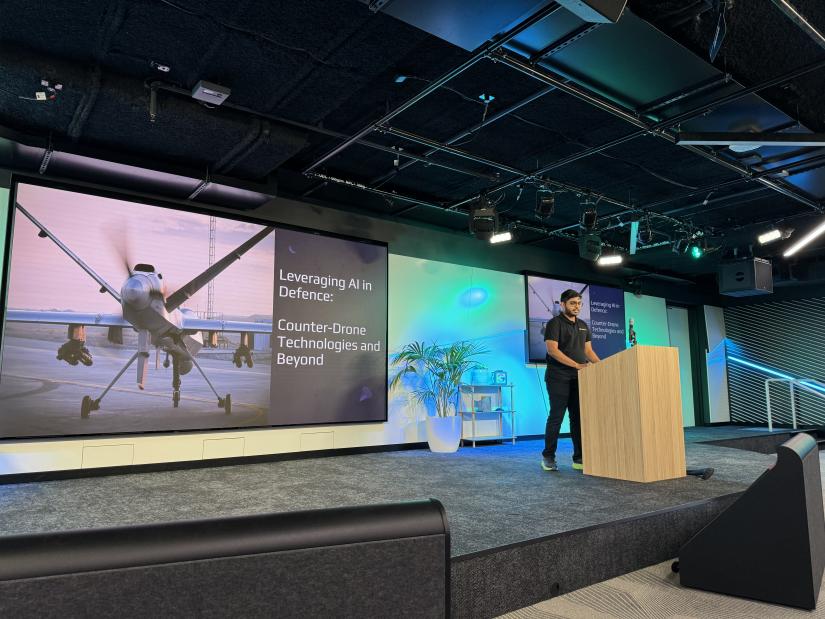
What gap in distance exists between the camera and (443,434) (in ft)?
21.7

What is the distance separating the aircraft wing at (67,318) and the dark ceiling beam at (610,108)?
12.8ft

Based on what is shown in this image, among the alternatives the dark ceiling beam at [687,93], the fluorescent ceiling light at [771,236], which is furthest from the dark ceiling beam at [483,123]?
the fluorescent ceiling light at [771,236]

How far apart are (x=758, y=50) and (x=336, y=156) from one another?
3.57 metres

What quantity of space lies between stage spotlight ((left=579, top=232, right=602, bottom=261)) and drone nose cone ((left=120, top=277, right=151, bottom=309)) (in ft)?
17.1

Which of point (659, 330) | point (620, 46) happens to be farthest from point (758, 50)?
point (659, 330)

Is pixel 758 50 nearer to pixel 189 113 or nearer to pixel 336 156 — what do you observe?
pixel 336 156

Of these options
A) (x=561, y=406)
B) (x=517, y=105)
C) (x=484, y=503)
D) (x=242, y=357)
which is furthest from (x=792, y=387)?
(x=242, y=357)

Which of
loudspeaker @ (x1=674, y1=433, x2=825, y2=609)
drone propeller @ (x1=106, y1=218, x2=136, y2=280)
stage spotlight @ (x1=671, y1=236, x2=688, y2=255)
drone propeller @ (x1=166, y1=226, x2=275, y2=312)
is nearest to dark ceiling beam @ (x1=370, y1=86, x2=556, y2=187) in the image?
drone propeller @ (x1=166, y1=226, x2=275, y2=312)

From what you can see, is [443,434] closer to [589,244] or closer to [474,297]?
[474,297]

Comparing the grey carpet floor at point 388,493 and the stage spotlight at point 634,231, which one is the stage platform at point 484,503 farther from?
the stage spotlight at point 634,231

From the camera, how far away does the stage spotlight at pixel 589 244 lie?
7.49 meters

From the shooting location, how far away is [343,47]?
3.54 m

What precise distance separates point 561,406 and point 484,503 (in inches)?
58.7

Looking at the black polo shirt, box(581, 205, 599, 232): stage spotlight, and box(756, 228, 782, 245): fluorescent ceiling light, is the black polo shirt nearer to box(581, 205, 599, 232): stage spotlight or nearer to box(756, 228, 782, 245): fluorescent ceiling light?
box(581, 205, 599, 232): stage spotlight
